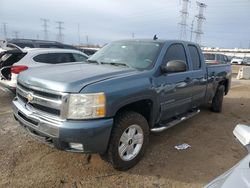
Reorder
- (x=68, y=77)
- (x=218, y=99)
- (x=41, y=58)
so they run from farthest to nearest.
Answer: (x=41, y=58)
(x=218, y=99)
(x=68, y=77)

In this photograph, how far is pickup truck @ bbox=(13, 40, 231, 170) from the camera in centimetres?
315

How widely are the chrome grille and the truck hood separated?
7 centimetres

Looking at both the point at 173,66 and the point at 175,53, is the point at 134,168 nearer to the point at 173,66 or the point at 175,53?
the point at 173,66

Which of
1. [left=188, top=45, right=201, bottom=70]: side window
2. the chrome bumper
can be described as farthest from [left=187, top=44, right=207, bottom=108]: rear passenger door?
the chrome bumper

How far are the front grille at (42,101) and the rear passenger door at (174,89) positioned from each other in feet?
5.32

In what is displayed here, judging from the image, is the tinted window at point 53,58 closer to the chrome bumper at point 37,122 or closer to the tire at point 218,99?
the chrome bumper at point 37,122

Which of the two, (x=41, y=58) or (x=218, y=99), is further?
(x=41, y=58)

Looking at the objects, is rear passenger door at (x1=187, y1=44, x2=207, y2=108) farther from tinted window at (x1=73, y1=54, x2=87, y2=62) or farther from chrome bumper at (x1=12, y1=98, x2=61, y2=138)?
tinted window at (x1=73, y1=54, x2=87, y2=62)

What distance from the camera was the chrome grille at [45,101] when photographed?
3.18m

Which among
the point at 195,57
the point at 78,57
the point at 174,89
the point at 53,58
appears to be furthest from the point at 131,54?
the point at 78,57

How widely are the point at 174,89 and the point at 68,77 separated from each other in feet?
6.31

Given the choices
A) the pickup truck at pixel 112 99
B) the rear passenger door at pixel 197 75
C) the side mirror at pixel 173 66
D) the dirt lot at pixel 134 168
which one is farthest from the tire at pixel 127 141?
the rear passenger door at pixel 197 75

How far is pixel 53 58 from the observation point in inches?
316

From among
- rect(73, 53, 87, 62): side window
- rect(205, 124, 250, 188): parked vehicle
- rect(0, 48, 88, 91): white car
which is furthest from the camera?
rect(73, 53, 87, 62): side window
